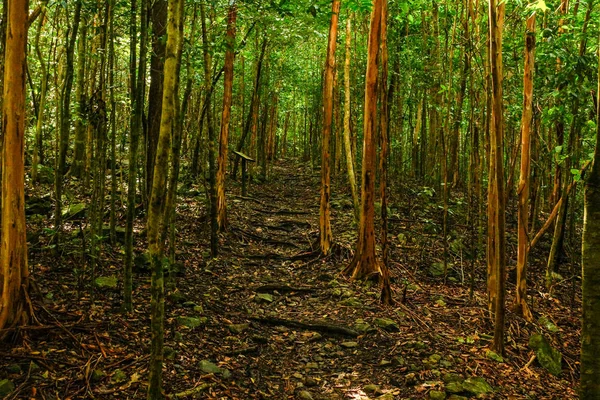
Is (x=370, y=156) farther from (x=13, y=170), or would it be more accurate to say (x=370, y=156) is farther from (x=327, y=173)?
(x=13, y=170)

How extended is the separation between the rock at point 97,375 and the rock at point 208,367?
3.20 ft

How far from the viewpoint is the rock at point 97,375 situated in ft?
13.1

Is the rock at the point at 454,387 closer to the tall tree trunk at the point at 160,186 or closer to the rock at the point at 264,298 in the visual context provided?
the tall tree trunk at the point at 160,186

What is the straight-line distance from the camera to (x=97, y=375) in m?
4.01

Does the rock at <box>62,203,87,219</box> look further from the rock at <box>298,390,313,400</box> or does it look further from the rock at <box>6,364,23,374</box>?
the rock at <box>298,390,313,400</box>

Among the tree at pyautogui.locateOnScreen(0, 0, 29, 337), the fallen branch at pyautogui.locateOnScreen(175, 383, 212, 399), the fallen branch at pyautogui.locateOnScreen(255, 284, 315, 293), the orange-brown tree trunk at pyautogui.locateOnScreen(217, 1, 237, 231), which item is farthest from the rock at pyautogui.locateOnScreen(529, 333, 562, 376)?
the orange-brown tree trunk at pyautogui.locateOnScreen(217, 1, 237, 231)

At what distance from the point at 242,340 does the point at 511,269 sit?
21.8 feet

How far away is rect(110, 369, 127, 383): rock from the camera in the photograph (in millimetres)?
4039

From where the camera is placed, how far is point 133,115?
17.3 feet

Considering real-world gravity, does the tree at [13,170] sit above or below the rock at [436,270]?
above

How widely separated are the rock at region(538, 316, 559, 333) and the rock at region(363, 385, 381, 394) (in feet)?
12.3

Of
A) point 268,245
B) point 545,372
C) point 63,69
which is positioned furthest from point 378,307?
point 63,69

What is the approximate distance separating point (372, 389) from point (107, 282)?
362 cm

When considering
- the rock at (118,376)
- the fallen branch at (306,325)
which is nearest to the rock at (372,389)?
the fallen branch at (306,325)
